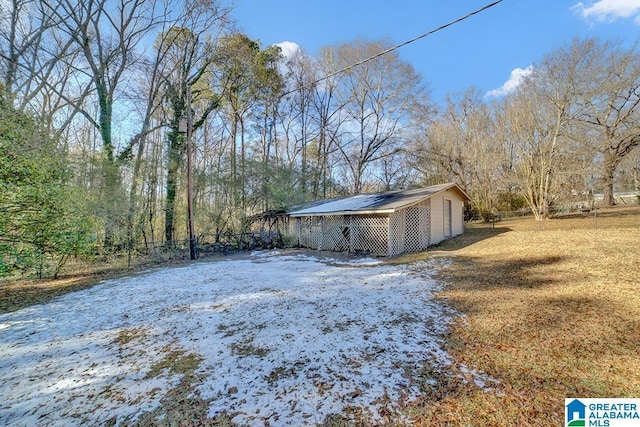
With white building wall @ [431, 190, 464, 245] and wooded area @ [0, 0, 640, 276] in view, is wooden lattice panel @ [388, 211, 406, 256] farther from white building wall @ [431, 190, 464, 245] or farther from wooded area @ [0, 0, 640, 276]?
wooded area @ [0, 0, 640, 276]

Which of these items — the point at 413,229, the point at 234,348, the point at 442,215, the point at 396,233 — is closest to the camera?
the point at 234,348

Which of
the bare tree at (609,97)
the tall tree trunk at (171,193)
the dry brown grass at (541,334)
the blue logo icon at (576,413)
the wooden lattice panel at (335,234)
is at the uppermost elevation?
the bare tree at (609,97)

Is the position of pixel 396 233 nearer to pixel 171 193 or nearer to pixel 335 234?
pixel 335 234

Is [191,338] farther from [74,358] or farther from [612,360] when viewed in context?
[612,360]

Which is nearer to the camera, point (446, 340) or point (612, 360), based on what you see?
point (612, 360)

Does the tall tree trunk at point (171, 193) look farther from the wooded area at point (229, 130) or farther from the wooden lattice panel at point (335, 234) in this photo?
the wooden lattice panel at point (335, 234)

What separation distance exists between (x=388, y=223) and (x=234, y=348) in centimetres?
856

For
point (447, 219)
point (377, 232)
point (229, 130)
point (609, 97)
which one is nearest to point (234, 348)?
point (377, 232)

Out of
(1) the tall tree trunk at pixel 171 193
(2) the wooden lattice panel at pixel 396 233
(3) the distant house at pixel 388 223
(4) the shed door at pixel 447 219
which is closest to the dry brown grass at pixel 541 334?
(2) the wooden lattice panel at pixel 396 233

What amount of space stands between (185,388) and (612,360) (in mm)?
5039

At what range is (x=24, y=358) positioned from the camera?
162 inches

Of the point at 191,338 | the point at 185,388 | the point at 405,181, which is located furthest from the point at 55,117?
the point at 405,181

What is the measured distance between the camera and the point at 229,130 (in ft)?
62.6

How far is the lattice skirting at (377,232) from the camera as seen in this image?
38.0 ft
